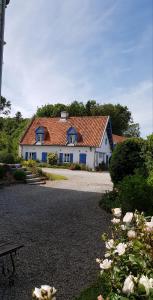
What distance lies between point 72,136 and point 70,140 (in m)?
0.54

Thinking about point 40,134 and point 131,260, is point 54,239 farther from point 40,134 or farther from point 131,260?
point 40,134

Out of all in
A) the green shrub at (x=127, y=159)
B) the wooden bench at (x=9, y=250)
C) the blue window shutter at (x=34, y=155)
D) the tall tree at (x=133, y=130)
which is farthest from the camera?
the tall tree at (x=133, y=130)

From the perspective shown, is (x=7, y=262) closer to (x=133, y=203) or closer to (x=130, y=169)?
(x=133, y=203)

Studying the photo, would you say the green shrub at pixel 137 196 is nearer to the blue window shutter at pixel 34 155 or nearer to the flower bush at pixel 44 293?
the flower bush at pixel 44 293

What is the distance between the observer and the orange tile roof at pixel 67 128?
44.9m

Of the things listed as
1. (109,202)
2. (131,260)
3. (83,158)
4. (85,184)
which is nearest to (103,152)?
(83,158)

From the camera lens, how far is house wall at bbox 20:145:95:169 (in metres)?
44.0

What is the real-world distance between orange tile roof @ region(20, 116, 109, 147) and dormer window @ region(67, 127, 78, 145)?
44cm

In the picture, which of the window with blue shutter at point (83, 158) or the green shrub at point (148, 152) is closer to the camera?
the green shrub at point (148, 152)

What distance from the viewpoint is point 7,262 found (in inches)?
274

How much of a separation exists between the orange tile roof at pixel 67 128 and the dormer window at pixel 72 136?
1.44ft

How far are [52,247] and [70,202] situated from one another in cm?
659

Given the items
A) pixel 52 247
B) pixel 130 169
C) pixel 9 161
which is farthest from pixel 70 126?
pixel 52 247

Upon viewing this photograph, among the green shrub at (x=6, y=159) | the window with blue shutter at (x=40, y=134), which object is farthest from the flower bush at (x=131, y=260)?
the window with blue shutter at (x=40, y=134)
